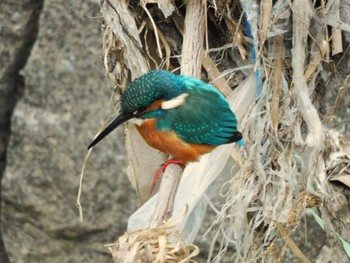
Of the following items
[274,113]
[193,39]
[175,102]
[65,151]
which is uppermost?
[193,39]

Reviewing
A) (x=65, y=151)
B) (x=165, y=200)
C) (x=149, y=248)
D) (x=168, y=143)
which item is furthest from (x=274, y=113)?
(x=65, y=151)

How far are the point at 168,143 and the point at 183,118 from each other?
2.3 inches

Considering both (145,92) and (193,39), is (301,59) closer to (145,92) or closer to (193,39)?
(193,39)

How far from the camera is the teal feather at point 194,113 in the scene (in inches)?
67.1

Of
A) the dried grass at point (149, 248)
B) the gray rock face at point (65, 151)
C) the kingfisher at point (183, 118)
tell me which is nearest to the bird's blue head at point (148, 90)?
the kingfisher at point (183, 118)

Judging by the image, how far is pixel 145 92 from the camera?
65.5 inches

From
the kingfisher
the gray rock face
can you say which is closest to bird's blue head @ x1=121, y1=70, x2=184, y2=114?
the kingfisher

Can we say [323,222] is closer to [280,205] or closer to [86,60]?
[280,205]

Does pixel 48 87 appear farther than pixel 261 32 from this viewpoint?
Yes

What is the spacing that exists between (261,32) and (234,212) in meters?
0.38

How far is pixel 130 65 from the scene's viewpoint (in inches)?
73.0

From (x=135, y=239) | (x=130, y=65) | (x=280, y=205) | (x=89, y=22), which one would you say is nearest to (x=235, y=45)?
(x=130, y=65)

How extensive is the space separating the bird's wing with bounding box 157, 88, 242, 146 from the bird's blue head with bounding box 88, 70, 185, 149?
6 cm

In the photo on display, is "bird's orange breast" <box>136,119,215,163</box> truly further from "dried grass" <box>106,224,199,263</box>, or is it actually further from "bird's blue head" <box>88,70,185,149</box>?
"dried grass" <box>106,224,199,263</box>
